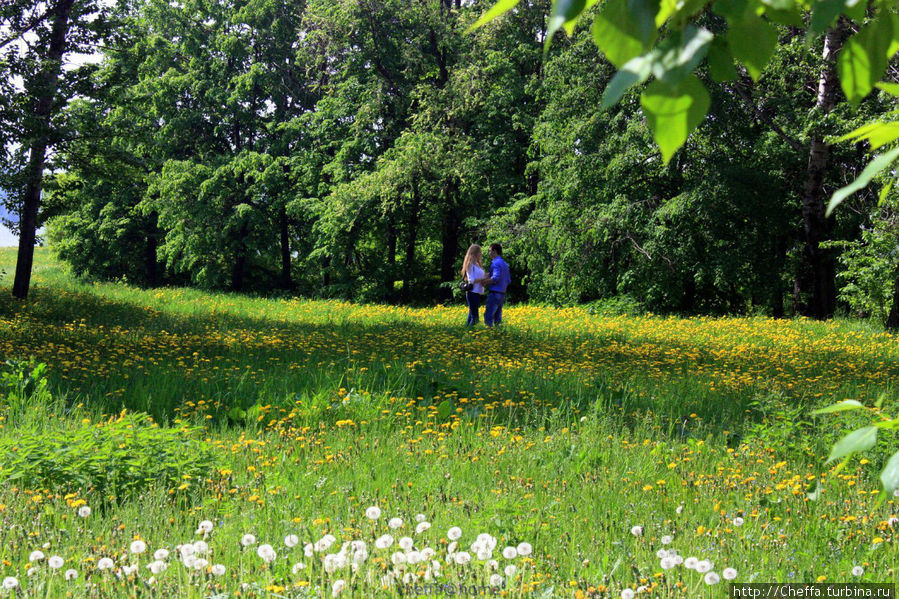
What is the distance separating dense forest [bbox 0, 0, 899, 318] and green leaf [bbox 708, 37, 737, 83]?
12.3 meters

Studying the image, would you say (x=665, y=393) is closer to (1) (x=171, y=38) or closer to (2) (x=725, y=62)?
(2) (x=725, y=62)

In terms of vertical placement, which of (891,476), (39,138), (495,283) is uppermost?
(39,138)

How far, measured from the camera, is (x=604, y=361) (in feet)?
29.6

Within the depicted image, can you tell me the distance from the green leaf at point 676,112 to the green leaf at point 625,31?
5cm

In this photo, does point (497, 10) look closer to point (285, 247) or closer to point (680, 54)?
point (680, 54)

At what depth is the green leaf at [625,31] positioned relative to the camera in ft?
2.66

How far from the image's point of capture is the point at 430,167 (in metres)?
22.4

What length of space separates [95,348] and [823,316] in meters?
16.2

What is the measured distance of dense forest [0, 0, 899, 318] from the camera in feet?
50.9

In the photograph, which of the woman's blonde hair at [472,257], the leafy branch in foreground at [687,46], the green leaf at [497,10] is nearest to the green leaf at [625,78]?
the leafy branch in foreground at [687,46]

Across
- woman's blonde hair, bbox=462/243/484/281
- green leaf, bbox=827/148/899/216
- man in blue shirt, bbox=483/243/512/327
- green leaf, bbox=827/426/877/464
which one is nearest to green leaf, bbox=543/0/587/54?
green leaf, bbox=827/148/899/216

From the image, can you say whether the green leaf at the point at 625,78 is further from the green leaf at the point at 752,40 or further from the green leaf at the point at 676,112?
the green leaf at the point at 752,40

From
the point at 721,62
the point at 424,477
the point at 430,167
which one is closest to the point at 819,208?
the point at 430,167

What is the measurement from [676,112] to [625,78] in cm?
13
